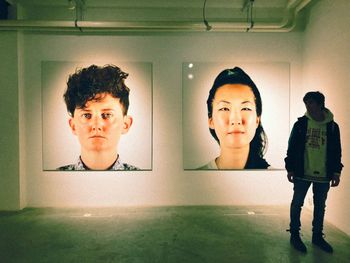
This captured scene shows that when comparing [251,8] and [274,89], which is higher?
[251,8]

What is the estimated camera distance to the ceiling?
15.9 ft

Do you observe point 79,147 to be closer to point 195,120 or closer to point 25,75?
point 25,75

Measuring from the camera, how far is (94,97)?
16.9 feet

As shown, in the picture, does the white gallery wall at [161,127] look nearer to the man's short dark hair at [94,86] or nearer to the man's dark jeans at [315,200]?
the man's short dark hair at [94,86]

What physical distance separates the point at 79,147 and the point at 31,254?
204 cm

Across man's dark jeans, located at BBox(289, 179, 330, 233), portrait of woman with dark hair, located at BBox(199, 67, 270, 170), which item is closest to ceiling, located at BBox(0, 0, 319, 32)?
portrait of woman with dark hair, located at BBox(199, 67, 270, 170)

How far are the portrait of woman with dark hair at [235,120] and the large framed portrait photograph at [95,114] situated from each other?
40.9 inches

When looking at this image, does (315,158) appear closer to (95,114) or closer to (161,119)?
(161,119)

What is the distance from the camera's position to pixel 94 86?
517cm

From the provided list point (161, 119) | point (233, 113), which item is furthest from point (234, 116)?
point (161, 119)

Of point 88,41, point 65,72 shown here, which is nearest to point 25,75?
point 65,72

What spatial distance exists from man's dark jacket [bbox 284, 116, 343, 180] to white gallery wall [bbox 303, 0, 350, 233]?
0.65 metres

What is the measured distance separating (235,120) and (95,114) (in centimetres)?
218

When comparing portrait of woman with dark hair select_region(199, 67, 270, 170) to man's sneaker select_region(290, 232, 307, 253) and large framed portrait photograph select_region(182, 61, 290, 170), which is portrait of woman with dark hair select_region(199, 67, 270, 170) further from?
man's sneaker select_region(290, 232, 307, 253)
